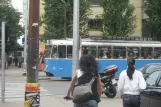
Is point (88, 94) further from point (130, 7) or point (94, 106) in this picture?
point (130, 7)

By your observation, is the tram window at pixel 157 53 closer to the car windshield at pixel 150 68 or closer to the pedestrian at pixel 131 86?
the car windshield at pixel 150 68

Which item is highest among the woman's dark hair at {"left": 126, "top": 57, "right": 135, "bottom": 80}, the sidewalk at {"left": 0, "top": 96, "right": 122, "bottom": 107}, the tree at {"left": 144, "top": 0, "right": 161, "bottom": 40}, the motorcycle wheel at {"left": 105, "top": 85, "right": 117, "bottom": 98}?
the tree at {"left": 144, "top": 0, "right": 161, "bottom": 40}

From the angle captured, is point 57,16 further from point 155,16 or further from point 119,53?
point 119,53

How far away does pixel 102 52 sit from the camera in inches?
1091

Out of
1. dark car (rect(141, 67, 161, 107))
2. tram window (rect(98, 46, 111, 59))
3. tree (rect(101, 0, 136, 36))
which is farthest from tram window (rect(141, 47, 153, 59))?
dark car (rect(141, 67, 161, 107))

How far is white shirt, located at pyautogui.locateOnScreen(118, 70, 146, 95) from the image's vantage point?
25.8 feet

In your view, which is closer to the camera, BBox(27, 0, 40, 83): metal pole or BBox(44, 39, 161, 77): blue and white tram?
BBox(27, 0, 40, 83): metal pole

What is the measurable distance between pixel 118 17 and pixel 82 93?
3936cm

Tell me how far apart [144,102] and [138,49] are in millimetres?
20579

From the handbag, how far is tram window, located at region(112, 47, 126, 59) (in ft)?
70.5

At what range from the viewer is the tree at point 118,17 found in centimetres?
4522

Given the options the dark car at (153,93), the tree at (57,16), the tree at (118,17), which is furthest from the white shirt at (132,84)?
the tree at (118,17)

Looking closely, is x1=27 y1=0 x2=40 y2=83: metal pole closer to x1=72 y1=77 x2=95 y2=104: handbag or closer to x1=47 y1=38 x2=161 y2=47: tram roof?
x1=72 y1=77 x2=95 y2=104: handbag

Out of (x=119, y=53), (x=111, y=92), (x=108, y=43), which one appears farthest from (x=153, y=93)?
(x=119, y=53)
